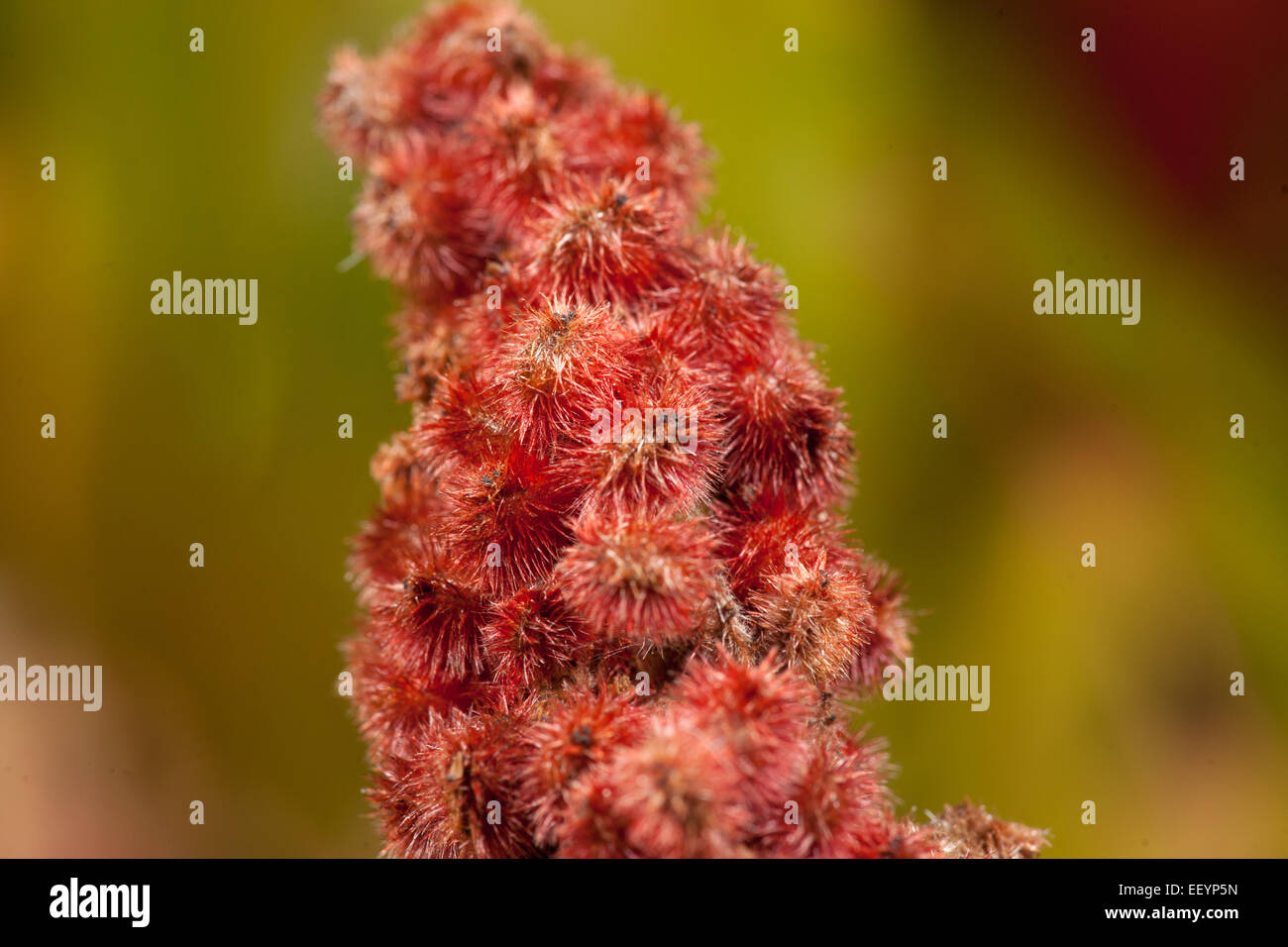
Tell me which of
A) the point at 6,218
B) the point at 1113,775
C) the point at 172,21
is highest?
the point at 172,21

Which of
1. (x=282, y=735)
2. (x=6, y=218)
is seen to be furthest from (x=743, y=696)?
(x=6, y=218)

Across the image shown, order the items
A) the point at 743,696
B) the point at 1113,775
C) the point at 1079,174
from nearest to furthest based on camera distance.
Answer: the point at 743,696 < the point at 1113,775 < the point at 1079,174

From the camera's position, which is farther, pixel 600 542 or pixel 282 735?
pixel 282 735

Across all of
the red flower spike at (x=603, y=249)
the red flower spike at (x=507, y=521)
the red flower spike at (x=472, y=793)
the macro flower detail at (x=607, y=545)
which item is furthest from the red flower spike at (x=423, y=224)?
the red flower spike at (x=472, y=793)

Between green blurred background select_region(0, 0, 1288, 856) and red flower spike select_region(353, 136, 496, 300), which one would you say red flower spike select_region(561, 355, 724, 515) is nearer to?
red flower spike select_region(353, 136, 496, 300)

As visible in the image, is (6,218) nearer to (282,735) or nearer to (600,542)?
(282,735)

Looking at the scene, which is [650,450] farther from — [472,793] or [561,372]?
[472,793]

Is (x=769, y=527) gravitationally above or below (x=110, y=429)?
below

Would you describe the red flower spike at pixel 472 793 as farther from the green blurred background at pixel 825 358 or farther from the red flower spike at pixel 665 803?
the green blurred background at pixel 825 358
